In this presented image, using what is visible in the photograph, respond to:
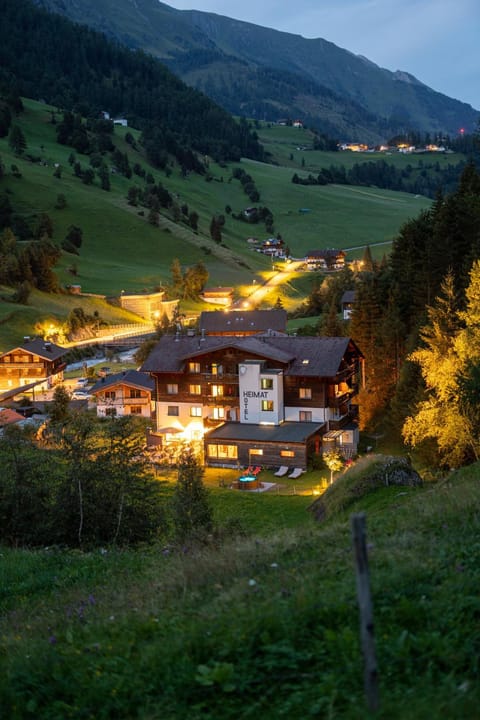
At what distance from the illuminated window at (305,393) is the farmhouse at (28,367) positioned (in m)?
34.6

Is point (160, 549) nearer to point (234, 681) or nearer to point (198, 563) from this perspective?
point (198, 563)

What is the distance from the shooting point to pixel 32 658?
7.78m

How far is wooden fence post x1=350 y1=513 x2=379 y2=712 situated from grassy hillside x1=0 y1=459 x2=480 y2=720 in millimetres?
209

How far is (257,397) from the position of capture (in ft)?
159

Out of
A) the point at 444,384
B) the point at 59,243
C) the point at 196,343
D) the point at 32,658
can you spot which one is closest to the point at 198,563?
the point at 32,658

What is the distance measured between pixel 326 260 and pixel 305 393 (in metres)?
111

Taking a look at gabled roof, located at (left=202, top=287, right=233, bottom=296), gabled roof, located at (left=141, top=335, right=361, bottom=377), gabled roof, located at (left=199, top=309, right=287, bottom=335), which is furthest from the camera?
gabled roof, located at (left=202, top=287, right=233, bottom=296)

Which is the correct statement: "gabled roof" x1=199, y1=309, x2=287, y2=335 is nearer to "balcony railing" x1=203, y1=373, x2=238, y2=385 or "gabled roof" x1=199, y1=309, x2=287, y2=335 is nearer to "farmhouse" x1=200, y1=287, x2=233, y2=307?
"balcony railing" x1=203, y1=373, x2=238, y2=385

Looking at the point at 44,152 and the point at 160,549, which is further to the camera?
the point at 44,152

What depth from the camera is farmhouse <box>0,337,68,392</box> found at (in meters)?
72.9

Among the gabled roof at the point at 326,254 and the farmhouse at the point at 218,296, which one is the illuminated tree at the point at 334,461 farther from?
the gabled roof at the point at 326,254

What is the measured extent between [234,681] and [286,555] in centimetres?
379

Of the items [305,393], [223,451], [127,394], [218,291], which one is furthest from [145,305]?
[223,451]

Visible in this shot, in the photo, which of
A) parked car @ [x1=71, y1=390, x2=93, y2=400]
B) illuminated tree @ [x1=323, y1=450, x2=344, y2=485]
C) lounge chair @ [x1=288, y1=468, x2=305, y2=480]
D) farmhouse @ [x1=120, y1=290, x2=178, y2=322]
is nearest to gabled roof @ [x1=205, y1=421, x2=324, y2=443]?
lounge chair @ [x1=288, y1=468, x2=305, y2=480]
